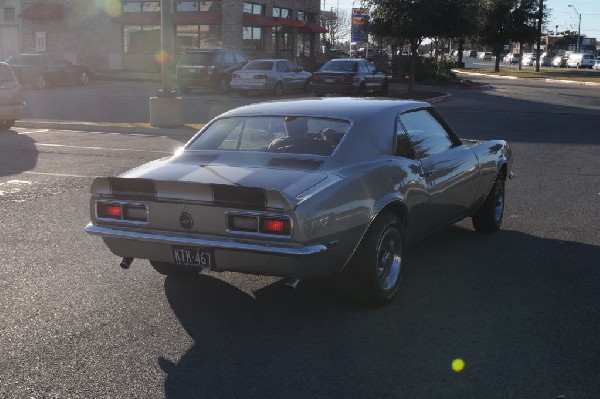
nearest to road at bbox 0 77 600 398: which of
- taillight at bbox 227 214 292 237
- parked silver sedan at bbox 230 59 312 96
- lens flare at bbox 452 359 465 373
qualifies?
lens flare at bbox 452 359 465 373

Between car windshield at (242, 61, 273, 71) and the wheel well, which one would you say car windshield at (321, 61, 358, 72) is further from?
the wheel well

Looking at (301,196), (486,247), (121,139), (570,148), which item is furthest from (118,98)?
(301,196)

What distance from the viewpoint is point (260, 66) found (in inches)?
1188

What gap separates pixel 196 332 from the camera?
5.01m

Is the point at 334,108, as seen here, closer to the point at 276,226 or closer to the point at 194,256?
the point at 276,226

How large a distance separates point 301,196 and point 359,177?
2.16 feet

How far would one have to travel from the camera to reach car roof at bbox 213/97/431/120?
6070mm

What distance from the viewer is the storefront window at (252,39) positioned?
47031 mm

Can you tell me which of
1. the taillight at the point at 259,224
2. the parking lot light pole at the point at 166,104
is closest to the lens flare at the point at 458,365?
the taillight at the point at 259,224

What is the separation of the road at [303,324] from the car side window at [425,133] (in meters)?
1.01

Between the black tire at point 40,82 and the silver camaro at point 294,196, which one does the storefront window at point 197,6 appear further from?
the silver camaro at point 294,196

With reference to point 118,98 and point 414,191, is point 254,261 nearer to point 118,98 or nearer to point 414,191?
point 414,191

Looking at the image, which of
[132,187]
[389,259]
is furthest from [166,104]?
[389,259]

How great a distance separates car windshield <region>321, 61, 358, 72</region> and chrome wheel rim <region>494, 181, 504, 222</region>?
21058 millimetres
